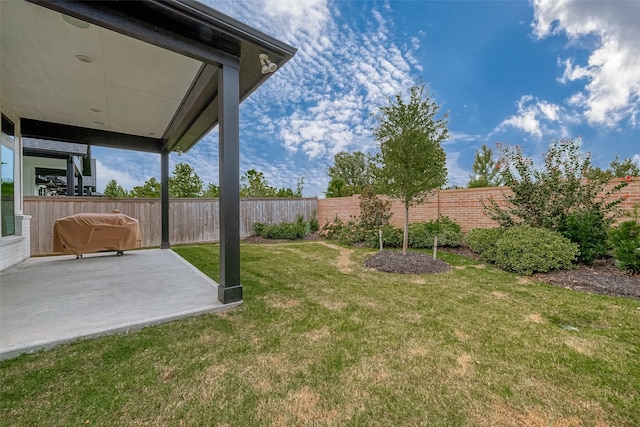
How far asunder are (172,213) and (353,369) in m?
9.01

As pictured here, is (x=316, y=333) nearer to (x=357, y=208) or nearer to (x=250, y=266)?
(x=250, y=266)

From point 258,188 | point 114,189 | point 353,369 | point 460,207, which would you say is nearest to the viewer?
point 353,369

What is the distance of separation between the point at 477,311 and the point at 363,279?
177cm

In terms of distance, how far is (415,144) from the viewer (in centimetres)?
540

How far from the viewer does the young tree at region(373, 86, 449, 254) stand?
542cm

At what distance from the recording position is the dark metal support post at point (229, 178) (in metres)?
3.06

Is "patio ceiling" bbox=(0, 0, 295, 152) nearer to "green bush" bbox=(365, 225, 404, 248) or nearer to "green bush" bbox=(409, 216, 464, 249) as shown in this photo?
"green bush" bbox=(365, 225, 404, 248)

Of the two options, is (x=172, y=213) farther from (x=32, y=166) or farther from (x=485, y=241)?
(x=485, y=241)

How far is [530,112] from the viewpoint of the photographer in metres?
9.93

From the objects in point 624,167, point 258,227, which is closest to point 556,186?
point 624,167

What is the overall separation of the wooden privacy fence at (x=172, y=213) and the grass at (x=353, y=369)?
23.7 ft

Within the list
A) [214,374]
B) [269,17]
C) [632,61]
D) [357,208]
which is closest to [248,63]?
[269,17]

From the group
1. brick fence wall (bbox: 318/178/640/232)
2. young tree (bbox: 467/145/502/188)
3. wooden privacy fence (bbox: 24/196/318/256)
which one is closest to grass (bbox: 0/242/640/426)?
brick fence wall (bbox: 318/178/640/232)

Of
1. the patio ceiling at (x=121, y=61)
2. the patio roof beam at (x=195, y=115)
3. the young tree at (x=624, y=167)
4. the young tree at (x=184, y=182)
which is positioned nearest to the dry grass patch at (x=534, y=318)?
Result: the patio ceiling at (x=121, y=61)
